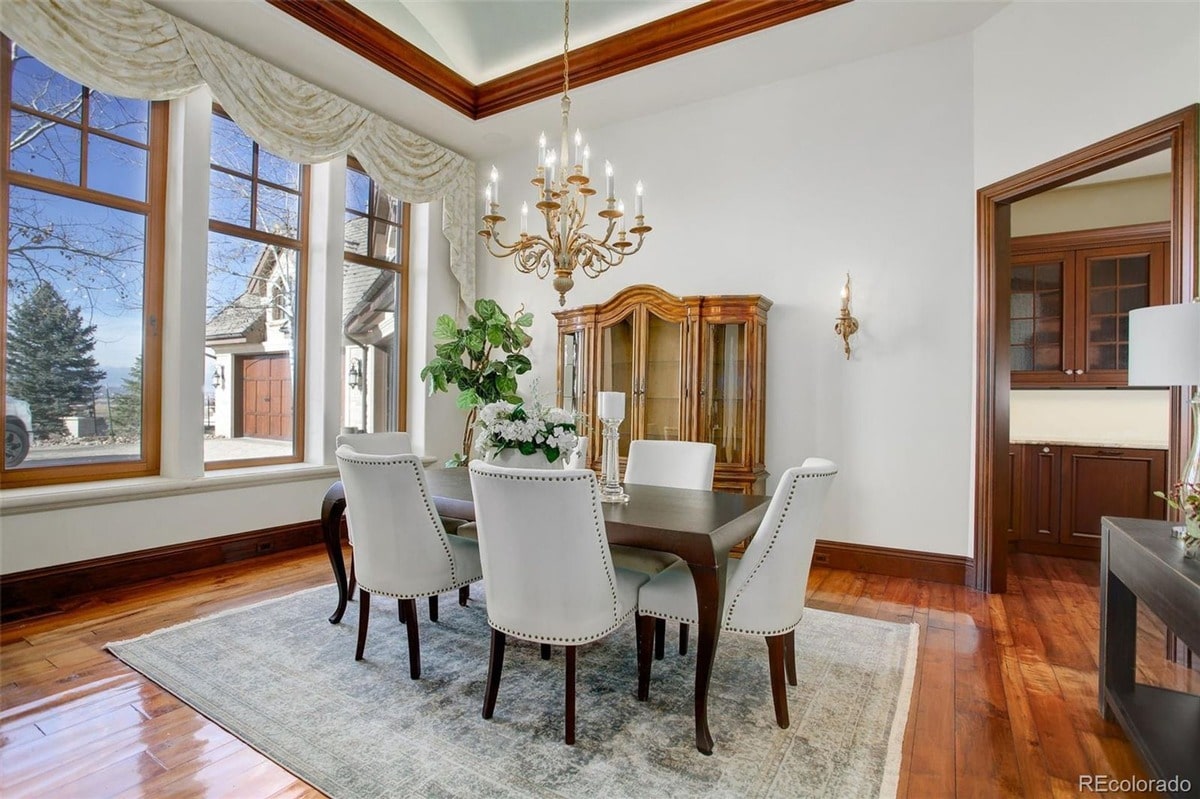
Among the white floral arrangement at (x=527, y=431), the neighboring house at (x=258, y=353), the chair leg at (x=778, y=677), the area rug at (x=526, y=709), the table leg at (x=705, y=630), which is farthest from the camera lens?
the neighboring house at (x=258, y=353)

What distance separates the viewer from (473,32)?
412 cm

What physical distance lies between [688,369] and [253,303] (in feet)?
10.1

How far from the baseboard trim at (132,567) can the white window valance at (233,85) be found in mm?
2451

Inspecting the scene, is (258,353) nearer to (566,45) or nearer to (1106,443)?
(566,45)

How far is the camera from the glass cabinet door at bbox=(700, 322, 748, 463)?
3.81 metres

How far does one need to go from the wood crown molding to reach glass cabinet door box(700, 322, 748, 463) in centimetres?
175

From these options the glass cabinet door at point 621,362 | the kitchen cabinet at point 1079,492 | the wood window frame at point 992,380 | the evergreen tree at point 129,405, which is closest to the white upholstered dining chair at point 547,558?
the glass cabinet door at point 621,362

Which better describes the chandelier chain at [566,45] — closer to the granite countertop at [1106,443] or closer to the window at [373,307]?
the window at [373,307]

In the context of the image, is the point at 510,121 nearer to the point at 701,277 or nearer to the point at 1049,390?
the point at 701,277

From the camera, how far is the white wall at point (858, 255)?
11.4ft

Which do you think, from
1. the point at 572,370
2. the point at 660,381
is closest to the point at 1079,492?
the point at 660,381

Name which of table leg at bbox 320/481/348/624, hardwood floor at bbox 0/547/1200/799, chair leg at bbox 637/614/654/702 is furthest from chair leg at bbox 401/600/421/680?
chair leg at bbox 637/614/654/702

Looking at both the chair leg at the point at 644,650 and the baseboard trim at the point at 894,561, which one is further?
the baseboard trim at the point at 894,561

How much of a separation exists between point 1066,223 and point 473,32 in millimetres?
4645
